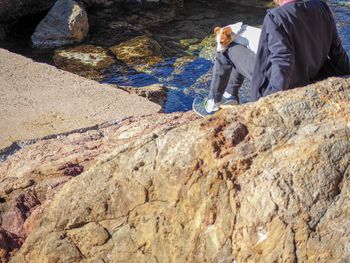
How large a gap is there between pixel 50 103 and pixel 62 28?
4.53 m

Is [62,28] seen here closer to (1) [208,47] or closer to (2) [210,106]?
(1) [208,47]

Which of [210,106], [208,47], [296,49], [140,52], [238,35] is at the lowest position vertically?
[208,47]

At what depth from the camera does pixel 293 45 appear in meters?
3.26

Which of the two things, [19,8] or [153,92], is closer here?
[153,92]

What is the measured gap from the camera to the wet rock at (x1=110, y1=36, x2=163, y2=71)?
28.8ft

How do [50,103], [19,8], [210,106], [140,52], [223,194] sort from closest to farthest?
[223,194] → [210,106] → [50,103] → [140,52] → [19,8]

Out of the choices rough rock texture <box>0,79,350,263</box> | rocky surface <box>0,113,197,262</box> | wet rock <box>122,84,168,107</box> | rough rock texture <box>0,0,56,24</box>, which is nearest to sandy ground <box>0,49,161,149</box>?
wet rock <box>122,84,168,107</box>

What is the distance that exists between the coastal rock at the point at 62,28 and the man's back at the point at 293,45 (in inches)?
262

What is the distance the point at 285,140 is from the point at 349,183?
34cm

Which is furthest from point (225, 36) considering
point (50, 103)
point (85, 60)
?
point (85, 60)

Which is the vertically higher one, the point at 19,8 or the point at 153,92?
the point at 153,92

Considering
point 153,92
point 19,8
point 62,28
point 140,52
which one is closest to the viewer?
point 153,92

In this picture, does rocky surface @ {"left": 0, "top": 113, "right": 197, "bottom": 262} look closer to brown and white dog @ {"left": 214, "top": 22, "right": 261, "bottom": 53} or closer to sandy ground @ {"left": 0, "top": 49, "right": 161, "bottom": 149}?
brown and white dog @ {"left": 214, "top": 22, "right": 261, "bottom": 53}

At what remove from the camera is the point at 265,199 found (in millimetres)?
2328
